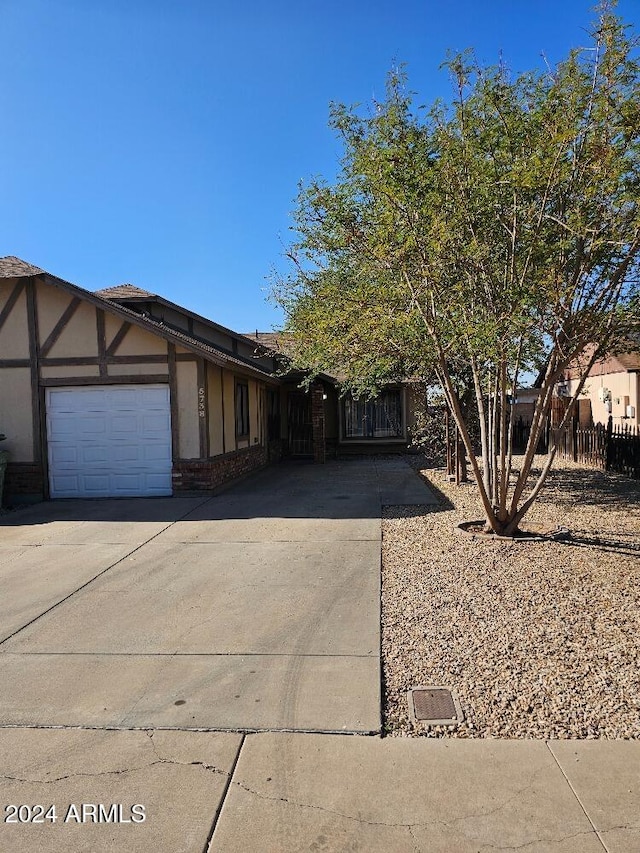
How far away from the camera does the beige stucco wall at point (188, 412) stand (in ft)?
38.5

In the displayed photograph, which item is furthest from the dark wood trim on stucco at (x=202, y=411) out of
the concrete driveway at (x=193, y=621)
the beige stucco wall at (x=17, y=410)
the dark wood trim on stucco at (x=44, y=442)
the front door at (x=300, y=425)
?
the front door at (x=300, y=425)

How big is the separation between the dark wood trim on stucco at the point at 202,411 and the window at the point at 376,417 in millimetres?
9257

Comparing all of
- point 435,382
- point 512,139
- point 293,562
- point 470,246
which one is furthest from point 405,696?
point 435,382

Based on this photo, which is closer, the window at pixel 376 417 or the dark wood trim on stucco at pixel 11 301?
the dark wood trim on stucco at pixel 11 301

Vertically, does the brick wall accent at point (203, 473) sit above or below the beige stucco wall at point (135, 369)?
below

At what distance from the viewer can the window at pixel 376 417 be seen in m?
20.5

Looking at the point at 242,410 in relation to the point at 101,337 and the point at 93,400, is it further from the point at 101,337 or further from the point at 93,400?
the point at 101,337

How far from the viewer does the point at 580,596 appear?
217 inches

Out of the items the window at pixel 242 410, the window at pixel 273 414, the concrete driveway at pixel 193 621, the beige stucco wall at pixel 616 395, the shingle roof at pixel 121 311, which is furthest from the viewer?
the window at pixel 273 414

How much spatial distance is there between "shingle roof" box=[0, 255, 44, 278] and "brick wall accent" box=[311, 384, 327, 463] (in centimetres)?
838

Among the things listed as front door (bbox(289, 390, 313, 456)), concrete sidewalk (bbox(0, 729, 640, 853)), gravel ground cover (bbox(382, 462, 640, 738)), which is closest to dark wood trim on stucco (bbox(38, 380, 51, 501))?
gravel ground cover (bbox(382, 462, 640, 738))

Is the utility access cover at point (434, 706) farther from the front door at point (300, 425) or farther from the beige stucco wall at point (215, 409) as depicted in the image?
the front door at point (300, 425)

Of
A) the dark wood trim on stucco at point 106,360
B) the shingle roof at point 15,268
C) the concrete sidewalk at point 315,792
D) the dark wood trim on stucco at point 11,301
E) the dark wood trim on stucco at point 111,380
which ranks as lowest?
the concrete sidewalk at point 315,792

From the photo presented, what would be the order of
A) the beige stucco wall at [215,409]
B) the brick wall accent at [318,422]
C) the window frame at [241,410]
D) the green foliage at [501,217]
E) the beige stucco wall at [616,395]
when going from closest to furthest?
the green foliage at [501,217] < the beige stucco wall at [215,409] < the window frame at [241,410] < the beige stucco wall at [616,395] < the brick wall accent at [318,422]
